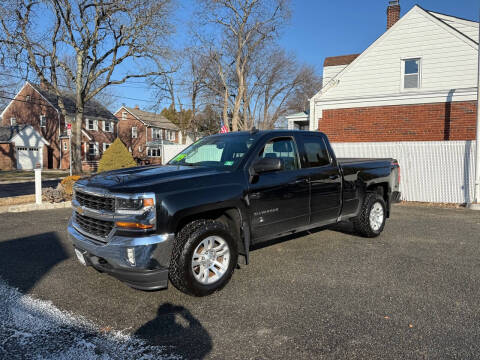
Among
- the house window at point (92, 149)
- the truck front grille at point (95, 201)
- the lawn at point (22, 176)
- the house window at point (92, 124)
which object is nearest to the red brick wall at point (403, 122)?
the truck front grille at point (95, 201)

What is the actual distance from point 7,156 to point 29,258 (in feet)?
111

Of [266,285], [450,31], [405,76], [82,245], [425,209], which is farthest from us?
[405,76]

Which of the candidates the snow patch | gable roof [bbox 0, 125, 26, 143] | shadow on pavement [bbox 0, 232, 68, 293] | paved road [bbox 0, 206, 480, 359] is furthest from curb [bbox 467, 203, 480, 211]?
gable roof [bbox 0, 125, 26, 143]

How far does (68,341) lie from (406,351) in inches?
112

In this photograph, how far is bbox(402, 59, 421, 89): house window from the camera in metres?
14.3

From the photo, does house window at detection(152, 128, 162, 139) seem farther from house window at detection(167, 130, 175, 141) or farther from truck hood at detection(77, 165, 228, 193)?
truck hood at detection(77, 165, 228, 193)

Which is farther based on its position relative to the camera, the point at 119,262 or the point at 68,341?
the point at 119,262

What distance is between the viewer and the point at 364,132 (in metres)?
14.9

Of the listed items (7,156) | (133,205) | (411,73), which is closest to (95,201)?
(133,205)

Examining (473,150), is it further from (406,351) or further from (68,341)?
(68,341)

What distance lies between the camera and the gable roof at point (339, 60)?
68.0 ft

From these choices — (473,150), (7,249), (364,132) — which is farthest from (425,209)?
(7,249)

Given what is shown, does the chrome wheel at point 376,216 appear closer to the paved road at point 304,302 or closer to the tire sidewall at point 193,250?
the paved road at point 304,302

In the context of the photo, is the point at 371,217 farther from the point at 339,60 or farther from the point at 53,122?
the point at 53,122
